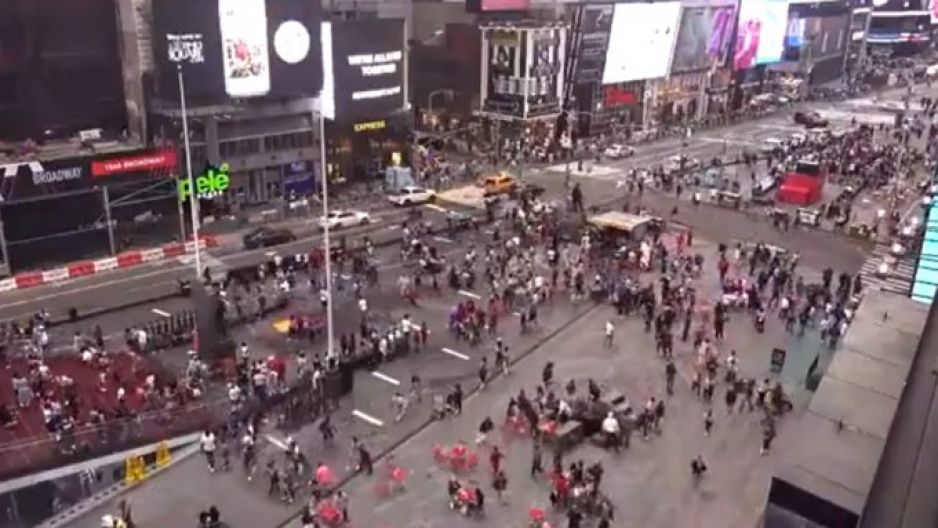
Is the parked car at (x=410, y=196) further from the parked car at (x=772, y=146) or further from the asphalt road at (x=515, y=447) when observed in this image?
the parked car at (x=772, y=146)

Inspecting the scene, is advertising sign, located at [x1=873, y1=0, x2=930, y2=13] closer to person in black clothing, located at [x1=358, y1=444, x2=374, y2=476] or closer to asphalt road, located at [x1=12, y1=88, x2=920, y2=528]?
asphalt road, located at [x1=12, y1=88, x2=920, y2=528]

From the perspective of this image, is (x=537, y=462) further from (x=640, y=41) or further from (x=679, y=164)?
(x=640, y=41)

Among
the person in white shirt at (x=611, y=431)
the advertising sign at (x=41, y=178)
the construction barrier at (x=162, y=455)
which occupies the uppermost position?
the advertising sign at (x=41, y=178)

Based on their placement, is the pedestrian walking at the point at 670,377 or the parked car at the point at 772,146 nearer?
the pedestrian walking at the point at 670,377

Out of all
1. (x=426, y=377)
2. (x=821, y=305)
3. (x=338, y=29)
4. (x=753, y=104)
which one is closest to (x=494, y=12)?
(x=338, y=29)

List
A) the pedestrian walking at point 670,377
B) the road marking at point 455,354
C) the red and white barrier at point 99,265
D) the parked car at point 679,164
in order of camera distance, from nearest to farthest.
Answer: the pedestrian walking at point 670,377, the road marking at point 455,354, the red and white barrier at point 99,265, the parked car at point 679,164

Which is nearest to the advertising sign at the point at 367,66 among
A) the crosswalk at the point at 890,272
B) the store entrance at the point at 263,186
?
the store entrance at the point at 263,186

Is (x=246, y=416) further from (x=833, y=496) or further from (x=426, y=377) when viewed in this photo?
(x=833, y=496)
